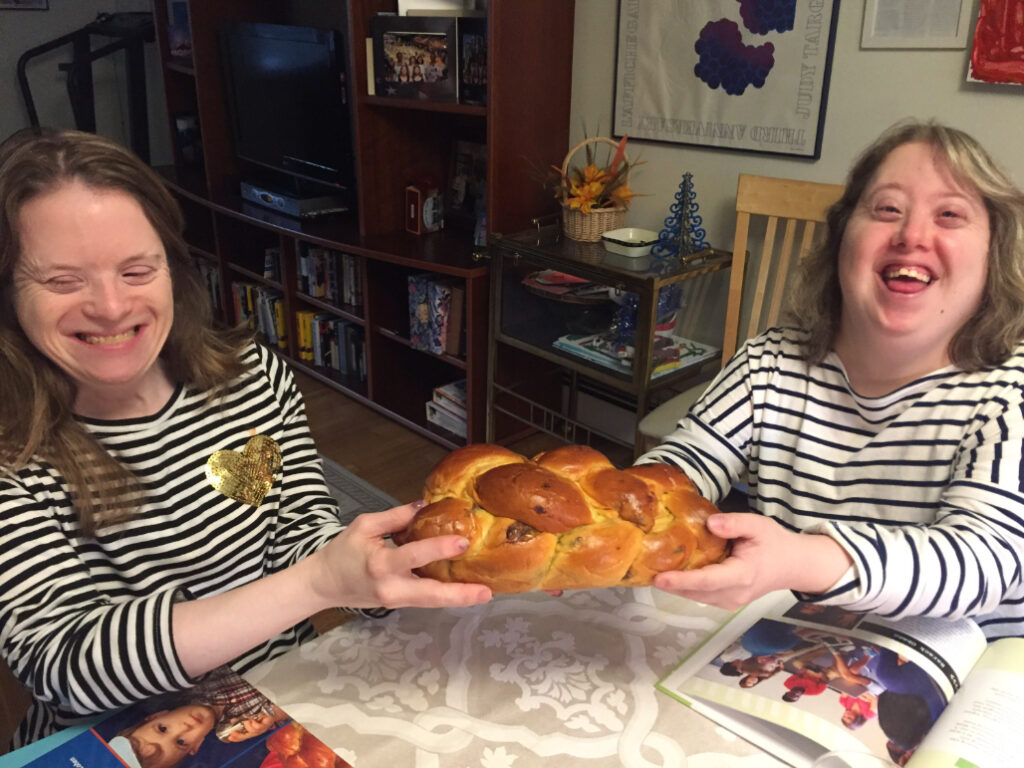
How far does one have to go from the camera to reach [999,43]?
71.1 inches

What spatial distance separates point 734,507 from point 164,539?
1495 millimetres

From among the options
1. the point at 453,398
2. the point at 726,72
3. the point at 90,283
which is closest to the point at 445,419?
the point at 453,398

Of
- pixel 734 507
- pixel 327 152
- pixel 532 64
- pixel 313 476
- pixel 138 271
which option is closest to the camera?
pixel 138 271

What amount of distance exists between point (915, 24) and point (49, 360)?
6.71 feet

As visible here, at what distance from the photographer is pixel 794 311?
130 centimetres

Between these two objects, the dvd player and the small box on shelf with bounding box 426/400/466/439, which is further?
the dvd player

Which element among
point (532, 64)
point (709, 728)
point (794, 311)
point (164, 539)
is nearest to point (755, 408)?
point (794, 311)

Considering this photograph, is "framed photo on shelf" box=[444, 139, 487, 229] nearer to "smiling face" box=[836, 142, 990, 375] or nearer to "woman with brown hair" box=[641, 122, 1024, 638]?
"woman with brown hair" box=[641, 122, 1024, 638]

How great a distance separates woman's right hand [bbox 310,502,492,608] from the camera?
0.78 metres

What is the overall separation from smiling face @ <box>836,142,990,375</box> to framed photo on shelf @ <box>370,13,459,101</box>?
74.8 inches

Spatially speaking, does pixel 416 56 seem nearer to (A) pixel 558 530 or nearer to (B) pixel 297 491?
(B) pixel 297 491

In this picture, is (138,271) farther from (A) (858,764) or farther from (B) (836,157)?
(B) (836,157)

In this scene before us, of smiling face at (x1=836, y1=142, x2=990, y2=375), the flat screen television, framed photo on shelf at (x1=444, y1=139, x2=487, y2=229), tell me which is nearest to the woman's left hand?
smiling face at (x1=836, y1=142, x2=990, y2=375)

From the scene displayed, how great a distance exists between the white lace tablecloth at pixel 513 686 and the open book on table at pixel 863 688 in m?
0.03
